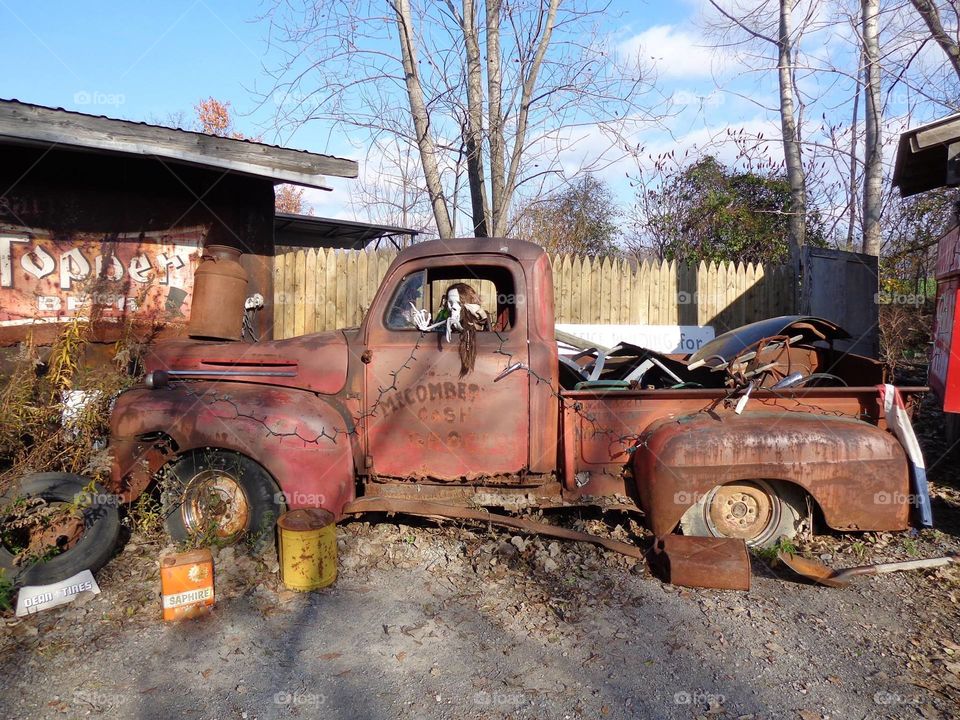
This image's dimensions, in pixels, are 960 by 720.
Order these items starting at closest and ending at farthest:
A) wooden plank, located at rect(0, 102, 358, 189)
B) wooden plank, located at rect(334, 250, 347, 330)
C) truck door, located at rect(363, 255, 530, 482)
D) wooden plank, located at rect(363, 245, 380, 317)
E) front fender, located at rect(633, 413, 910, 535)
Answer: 1. front fender, located at rect(633, 413, 910, 535)
2. truck door, located at rect(363, 255, 530, 482)
3. wooden plank, located at rect(0, 102, 358, 189)
4. wooden plank, located at rect(334, 250, 347, 330)
5. wooden plank, located at rect(363, 245, 380, 317)

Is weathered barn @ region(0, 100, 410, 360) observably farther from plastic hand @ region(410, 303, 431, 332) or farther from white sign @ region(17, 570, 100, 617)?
white sign @ region(17, 570, 100, 617)

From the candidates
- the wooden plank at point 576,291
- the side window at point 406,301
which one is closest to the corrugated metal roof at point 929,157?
the wooden plank at point 576,291

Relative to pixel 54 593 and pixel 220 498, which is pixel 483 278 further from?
pixel 54 593

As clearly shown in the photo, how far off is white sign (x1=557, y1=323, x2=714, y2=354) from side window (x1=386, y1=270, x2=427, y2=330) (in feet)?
14.7

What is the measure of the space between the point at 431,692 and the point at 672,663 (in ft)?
3.87

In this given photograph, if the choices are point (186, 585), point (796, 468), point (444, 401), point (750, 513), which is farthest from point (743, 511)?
point (186, 585)

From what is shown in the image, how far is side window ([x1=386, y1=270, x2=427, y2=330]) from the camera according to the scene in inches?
167

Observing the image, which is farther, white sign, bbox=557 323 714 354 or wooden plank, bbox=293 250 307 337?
white sign, bbox=557 323 714 354

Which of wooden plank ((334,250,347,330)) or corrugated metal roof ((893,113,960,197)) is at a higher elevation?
corrugated metal roof ((893,113,960,197))

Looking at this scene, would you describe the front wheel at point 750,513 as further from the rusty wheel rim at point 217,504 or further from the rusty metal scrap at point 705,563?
the rusty wheel rim at point 217,504

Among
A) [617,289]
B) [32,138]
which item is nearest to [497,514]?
[32,138]

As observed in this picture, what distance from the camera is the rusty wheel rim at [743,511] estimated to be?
4133 mm

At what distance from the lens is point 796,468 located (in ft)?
12.6

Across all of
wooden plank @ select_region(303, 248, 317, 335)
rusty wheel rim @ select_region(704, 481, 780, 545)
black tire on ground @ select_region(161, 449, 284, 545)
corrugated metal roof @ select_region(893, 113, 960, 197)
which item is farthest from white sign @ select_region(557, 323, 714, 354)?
black tire on ground @ select_region(161, 449, 284, 545)
